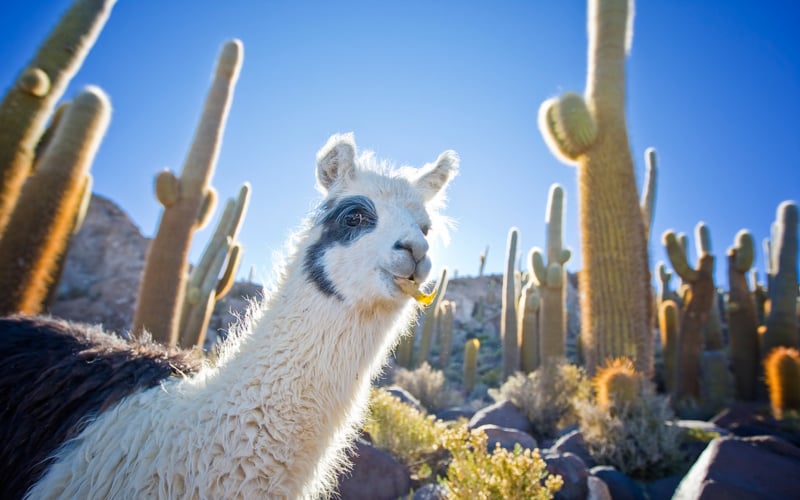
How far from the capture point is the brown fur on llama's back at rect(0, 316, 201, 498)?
7.11 ft

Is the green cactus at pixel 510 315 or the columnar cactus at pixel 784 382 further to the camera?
the green cactus at pixel 510 315

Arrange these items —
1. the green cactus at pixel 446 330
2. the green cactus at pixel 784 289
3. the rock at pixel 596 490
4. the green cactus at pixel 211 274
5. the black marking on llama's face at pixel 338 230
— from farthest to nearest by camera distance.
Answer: the green cactus at pixel 446 330 < the green cactus at pixel 784 289 < the green cactus at pixel 211 274 < the rock at pixel 596 490 < the black marking on llama's face at pixel 338 230

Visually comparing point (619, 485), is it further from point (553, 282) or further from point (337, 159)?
point (553, 282)

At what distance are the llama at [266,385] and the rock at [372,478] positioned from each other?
194 cm

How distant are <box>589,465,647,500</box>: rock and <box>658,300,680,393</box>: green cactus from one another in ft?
31.4

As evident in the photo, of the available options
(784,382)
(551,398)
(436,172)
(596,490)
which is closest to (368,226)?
(436,172)

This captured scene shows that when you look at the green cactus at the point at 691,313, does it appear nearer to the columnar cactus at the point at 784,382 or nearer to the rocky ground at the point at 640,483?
the rocky ground at the point at 640,483

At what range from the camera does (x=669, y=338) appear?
1325 cm

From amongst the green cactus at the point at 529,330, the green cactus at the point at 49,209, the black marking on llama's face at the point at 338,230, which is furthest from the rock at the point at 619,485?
the green cactus at the point at 529,330

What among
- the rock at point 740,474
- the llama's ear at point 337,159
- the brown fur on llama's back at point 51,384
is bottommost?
the rock at point 740,474

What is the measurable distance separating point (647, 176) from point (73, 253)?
30595 mm

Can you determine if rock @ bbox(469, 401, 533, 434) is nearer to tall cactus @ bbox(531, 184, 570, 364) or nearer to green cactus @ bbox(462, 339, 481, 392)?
tall cactus @ bbox(531, 184, 570, 364)

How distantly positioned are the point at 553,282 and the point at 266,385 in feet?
37.6

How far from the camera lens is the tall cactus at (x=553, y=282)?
12094 mm
